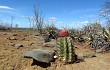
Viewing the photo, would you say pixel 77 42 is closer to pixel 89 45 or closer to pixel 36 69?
pixel 89 45

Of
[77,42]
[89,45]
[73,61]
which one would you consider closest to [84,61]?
[73,61]

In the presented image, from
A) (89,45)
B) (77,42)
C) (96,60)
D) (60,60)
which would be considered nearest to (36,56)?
(60,60)

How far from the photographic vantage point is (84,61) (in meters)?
9.09

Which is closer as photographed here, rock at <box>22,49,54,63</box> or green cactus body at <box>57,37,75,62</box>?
rock at <box>22,49,54,63</box>

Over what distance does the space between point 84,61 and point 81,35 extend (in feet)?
25.6

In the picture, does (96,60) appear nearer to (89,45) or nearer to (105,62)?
(105,62)

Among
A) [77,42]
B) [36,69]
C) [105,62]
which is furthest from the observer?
[77,42]

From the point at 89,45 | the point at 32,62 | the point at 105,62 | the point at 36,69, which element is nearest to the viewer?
the point at 36,69

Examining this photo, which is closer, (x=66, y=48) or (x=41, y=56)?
(x=41, y=56)

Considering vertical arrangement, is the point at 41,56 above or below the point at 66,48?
below

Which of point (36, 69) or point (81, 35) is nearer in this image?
point (36, 69)

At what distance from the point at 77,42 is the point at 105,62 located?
7195 millimetres

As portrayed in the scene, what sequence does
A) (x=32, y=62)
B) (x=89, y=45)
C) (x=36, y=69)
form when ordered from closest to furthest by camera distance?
1. (x=36, y=69)
2. (x=32, y=62)
3. (x=89, y=45)

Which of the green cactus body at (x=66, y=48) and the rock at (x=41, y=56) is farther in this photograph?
the green cactus body at (x=66, y=48)
